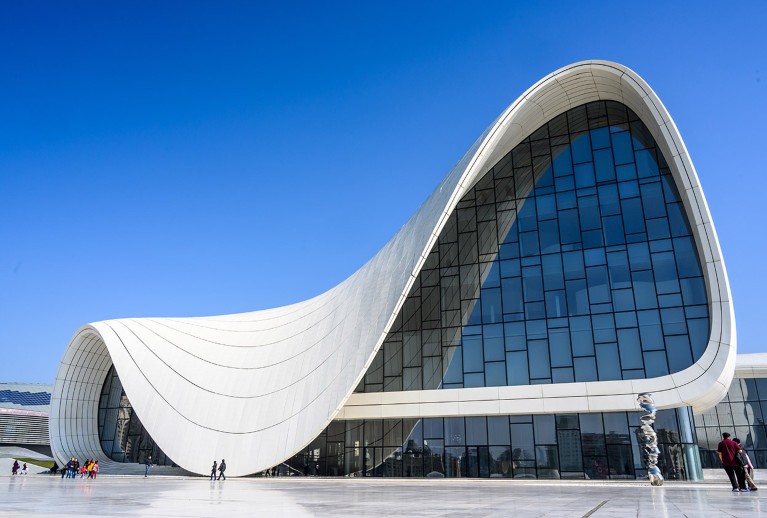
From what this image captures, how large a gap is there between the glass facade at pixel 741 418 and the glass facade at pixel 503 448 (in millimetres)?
15415

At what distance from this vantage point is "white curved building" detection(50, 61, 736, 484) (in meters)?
24.9

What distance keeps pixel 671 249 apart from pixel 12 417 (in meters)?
65.7

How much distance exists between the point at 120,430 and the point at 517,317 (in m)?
25.7

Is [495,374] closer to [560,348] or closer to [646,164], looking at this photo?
[560,348]

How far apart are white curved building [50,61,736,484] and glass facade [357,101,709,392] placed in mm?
75

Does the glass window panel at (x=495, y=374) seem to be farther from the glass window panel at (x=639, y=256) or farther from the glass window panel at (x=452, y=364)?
the glass window panel at (x=639, y=256)

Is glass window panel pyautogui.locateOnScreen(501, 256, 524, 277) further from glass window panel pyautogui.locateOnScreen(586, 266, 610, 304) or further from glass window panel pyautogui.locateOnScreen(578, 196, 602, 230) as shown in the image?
glass window panel pyautogui.locateOnScreen(578, 196, 602, 230)

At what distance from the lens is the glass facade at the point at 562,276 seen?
83.1 ft

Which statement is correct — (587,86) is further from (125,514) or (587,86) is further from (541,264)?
(125,514)

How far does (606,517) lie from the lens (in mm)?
7520

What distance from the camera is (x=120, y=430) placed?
3572 cm

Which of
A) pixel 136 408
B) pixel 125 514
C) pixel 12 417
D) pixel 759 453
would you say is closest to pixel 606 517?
pixel 125 514

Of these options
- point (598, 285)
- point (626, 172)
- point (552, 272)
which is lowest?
point (598, 285)

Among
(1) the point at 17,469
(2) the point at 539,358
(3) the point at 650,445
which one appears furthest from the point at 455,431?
(1) the point at 17,469
